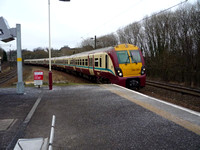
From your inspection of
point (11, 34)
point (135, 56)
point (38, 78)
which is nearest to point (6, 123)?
point (11, 34)

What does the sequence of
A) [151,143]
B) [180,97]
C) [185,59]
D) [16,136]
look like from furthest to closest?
[185,59] → [180,97] → [16,136] → [151,143]

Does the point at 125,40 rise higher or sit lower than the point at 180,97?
higher

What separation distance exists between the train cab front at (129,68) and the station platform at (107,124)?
14.0ft

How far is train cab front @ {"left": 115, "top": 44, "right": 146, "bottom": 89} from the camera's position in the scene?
10.9 metres

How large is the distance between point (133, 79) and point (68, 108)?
5999 mm

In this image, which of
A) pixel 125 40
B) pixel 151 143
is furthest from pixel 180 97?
pixel 125 40

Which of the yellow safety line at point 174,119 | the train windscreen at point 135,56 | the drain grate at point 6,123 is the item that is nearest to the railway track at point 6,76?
the train windscreen at point 135,56

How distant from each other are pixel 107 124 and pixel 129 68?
692cm

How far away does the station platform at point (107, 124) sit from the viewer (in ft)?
11.4

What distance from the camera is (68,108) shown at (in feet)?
19.7

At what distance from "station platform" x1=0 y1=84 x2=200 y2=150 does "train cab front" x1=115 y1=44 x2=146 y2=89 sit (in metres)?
4.28

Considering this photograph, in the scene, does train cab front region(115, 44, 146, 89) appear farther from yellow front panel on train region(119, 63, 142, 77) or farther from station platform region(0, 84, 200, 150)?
station platform region(0, 84, 200, 150)

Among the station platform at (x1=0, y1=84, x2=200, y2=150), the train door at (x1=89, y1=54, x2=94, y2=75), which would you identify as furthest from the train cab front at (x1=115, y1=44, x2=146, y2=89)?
the station platform at (x1=0, y1=84, x2=200, y2=150)

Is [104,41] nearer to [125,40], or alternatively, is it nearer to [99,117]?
[125,40]
